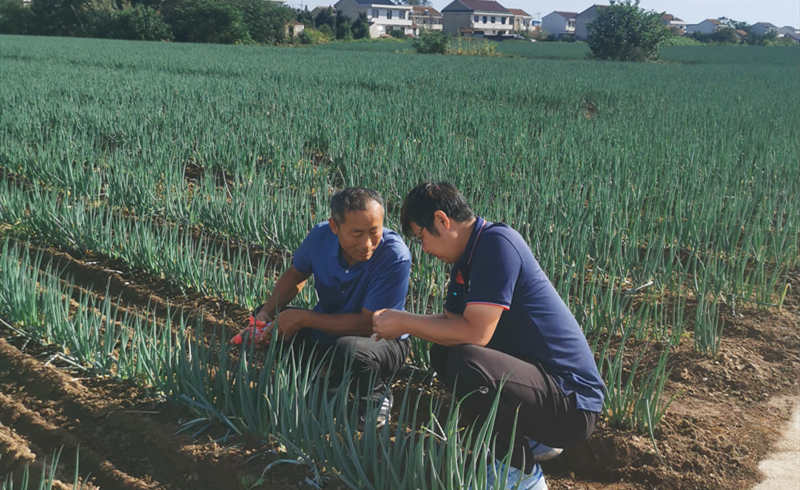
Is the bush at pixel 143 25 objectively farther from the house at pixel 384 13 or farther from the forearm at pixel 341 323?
the house at pixel 384 13

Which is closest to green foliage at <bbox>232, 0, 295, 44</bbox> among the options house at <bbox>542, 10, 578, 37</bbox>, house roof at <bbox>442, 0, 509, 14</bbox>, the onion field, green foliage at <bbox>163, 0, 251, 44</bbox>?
green foliage at <bbox>163, 0, 251, 44</bbox>

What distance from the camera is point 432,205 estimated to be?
2.06 metres

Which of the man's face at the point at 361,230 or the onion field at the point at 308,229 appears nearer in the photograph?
the onion field at the point at 308,229

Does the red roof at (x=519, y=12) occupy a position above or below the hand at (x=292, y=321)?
above

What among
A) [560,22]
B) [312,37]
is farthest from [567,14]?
[312,37]

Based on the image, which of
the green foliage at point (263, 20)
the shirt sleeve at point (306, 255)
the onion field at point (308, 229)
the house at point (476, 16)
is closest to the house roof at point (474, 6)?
the house at point (476, 16)

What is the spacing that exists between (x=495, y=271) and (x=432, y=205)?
0.89 feet

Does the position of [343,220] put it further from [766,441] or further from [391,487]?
[766,441]

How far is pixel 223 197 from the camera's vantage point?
4.54 meters

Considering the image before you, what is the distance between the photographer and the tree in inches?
1203

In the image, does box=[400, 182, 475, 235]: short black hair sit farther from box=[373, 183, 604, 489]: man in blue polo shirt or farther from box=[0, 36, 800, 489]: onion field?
box=[0, 36, 800, 489]: onion field

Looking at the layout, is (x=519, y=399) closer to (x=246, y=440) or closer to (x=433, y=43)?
(x=246, y=440)

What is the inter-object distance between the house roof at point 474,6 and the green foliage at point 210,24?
46.7 meters

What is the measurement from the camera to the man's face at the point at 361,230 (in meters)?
2.37
